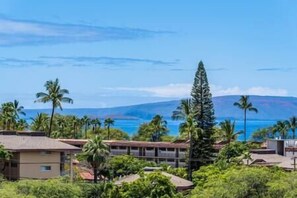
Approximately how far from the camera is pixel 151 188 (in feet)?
180

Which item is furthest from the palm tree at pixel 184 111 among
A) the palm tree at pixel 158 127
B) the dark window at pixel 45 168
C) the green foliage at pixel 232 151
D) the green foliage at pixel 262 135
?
the green foliage at pixel 262 135

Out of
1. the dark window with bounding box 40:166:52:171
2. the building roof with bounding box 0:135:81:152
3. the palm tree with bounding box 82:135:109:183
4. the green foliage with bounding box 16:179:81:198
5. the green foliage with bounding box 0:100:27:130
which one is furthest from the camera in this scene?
the green foliage with bounding box 0:100:27:130

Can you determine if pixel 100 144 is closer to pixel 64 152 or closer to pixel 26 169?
pixel 64 152

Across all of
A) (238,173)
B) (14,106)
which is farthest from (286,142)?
(238,173)

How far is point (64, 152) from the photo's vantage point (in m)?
67.1

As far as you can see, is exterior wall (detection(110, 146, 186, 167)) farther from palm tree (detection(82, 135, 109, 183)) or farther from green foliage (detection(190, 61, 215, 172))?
palm tree (detection(82, 135, 109, 183))

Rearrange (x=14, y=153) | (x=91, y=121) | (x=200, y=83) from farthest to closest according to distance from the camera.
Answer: (x=91, y=121)
(x=200, y=83)
(x=14, y=153)

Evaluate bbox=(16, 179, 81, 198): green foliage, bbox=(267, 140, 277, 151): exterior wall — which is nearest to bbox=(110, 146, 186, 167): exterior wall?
bbox=(267, 140, 277, 151): exterior wall

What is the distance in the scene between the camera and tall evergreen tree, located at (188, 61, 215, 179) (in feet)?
285

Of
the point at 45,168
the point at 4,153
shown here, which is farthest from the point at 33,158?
the point at 4,153

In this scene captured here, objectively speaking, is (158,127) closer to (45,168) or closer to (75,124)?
(75,124)

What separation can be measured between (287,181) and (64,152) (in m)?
28.8

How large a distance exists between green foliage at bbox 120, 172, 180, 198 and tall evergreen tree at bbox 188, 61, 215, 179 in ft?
99.6

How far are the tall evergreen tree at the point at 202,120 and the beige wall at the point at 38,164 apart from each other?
24.1 m
